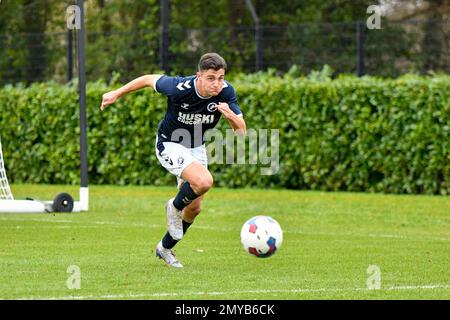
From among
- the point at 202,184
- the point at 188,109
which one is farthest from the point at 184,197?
the point at 188,109

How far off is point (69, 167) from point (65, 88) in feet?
5.59

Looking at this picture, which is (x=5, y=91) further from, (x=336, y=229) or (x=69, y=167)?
(x=336, y=229)

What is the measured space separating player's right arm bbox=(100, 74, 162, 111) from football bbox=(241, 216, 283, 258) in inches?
68.1

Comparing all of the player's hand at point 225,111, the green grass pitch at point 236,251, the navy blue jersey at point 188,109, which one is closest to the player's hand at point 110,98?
the navy blue jersey at point 188,109

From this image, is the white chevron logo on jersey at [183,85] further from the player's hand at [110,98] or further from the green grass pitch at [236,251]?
the green grass pitch at [236,251]

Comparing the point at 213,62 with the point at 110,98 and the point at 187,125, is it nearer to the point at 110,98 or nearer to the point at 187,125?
the point at 187,125

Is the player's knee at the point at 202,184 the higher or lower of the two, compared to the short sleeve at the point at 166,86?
lower

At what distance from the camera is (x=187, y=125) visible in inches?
428

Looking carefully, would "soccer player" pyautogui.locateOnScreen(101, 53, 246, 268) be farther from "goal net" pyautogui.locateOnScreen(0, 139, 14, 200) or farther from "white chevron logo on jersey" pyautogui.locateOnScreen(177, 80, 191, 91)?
"goal net" pyautogui.locateOnScreen(0, 139, 14, 200)

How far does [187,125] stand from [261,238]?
1.52 meters

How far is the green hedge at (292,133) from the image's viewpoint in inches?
776

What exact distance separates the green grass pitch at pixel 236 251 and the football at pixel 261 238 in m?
0.22
